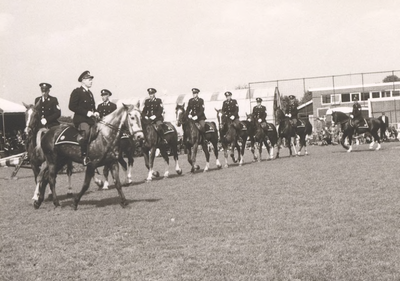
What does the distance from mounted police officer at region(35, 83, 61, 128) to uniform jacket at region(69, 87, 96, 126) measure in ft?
5.61

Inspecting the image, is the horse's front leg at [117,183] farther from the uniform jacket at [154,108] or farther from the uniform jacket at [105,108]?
the uniform jacket at [154,108]

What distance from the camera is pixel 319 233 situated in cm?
802

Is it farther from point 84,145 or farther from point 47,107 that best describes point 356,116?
point 84,145

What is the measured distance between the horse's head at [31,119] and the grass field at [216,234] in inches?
74.3

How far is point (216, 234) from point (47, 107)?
7367mm

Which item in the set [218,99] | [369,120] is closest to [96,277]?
[369,120]

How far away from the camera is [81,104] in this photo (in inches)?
492

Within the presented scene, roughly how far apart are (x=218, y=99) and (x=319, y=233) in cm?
4001

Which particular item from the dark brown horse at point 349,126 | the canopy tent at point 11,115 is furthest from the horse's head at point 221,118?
the canopy tent at point 11,115

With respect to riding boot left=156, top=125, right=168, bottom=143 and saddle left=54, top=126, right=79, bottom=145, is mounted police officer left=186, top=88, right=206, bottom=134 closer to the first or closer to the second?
riding boot left=156, top=125, right=168, bottom=143

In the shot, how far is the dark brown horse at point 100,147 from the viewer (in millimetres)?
11828

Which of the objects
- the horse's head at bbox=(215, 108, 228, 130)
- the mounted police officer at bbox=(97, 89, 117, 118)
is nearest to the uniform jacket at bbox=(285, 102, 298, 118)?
the horse's head at bbox=(215, 108, 228, 130)

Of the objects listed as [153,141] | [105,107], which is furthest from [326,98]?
[105,107]

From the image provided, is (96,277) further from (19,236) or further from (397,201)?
(397,201)
